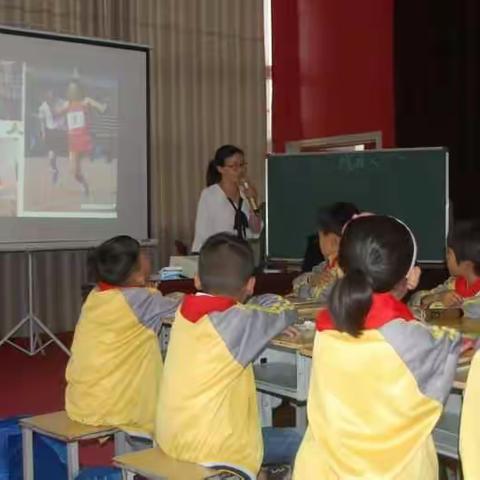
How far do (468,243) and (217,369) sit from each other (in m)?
1.03

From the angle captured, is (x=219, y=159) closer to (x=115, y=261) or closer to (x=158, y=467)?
(x=115, y=261)

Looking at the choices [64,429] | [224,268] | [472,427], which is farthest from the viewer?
[64,429]

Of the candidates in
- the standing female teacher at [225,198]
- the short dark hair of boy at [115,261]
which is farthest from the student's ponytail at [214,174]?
the short dark hair of boy at [115,261]

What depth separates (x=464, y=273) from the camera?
2756 mm

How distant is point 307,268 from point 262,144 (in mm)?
3472

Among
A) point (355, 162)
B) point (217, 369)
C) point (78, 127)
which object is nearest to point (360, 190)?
point (355, 162)

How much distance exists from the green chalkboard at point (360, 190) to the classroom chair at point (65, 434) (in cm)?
268

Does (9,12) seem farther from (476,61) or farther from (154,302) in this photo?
(154,302)

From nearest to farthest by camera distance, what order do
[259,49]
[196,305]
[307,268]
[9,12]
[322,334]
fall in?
[322,334] → [196,305] → [307,268] → [9,12] → [259,49]

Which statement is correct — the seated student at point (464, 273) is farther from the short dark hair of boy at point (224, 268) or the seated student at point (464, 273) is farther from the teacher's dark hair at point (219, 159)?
the teacher's dark hair at point (219, 159)

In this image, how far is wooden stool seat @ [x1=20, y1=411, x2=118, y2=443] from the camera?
252cm

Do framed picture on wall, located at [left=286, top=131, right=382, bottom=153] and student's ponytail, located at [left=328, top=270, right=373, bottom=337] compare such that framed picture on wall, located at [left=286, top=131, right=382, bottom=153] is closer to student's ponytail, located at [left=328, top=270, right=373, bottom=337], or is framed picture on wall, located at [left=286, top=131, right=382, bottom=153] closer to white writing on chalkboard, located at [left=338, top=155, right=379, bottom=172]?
white writing on chalkboard, located at [left=338, top=155, right=379, bottom=172]

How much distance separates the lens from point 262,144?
7.58 metres

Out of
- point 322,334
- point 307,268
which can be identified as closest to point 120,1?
point 307,268
